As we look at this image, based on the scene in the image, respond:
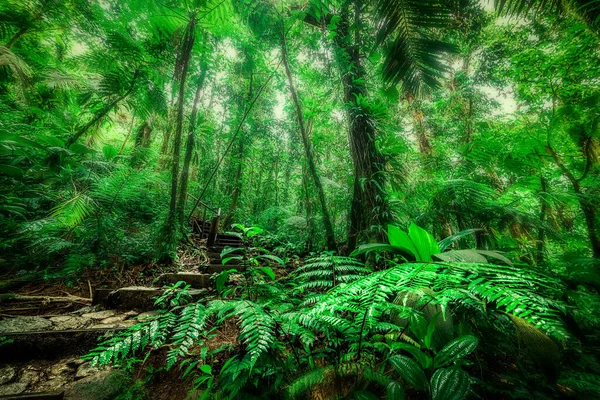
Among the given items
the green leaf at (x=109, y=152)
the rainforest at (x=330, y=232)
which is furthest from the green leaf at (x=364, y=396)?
the green leaf at (x=109, y=152)

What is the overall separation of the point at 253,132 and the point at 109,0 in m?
4.36

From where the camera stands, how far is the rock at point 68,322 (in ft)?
7.38

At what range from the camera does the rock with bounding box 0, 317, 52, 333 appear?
209cm

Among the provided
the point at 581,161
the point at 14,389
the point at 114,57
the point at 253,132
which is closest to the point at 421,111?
the point at 581,161

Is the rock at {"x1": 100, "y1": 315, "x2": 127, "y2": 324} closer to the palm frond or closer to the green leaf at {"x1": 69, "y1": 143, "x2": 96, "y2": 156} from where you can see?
the green leaf at {"x1": 69, "y1": 143, "x2": 96, "y2": 156}

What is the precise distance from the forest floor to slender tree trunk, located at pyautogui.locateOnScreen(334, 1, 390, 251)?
6.89 ft

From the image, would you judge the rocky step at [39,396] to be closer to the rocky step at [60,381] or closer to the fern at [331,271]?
the rocky step at [60,381]

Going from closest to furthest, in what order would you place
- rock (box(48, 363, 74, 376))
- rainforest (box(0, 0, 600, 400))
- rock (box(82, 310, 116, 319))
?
rainforest (box(0, 0, 600, 400)) < rock (box(48, 363, 74, 376)) < rock (box(82, 310, 116, 319))

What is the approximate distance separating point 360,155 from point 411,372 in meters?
2.82

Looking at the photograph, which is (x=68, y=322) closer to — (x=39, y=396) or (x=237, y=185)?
(x=39, y=396)

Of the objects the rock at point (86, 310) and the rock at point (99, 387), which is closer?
the rock at point (99, 387)

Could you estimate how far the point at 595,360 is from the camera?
1080 millimetres

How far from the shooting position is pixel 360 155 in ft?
11.1

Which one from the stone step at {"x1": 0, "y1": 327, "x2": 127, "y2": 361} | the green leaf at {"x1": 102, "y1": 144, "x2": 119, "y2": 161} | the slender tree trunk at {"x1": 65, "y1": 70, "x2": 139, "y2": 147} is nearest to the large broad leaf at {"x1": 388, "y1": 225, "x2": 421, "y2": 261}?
the stone step at {"x1": 0, "y1": 327, "x2": 127, "y2": 361}
